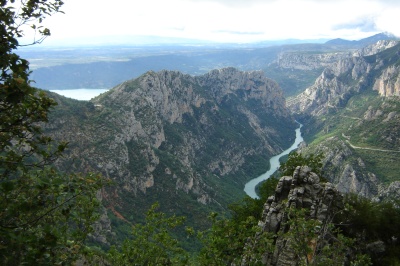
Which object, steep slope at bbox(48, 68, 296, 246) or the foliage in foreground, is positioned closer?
the foliage in foreground

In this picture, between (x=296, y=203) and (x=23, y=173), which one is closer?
(x=23, y=173)

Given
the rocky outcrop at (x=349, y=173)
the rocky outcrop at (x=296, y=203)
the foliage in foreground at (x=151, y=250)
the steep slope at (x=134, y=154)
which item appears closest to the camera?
the foliage in foreground at (x=151, y=250)

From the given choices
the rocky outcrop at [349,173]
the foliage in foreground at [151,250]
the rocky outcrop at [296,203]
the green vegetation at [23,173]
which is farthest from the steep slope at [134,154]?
the green vegetation at [23,173]

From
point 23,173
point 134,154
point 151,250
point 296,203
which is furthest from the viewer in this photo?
point 134,154

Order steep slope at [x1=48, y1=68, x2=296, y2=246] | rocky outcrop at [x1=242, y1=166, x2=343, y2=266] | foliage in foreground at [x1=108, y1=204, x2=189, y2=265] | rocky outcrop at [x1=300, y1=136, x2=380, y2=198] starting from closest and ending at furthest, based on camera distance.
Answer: foliage in foreground at [x1=108, y1=204, x2=189, y2=265]
rocky outcrop at [x1=242, y1=166, x2=343, y2=266]
steep slope at [x1=48, y1=68, x2=296, y2=246]
rocky outcrop at [x1=300, y1=136, x2=380, y2=198]

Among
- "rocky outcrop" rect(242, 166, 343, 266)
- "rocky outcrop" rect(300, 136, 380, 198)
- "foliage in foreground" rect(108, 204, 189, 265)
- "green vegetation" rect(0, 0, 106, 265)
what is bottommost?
"rocky outcrop" rect(300, 136, 380, 198)

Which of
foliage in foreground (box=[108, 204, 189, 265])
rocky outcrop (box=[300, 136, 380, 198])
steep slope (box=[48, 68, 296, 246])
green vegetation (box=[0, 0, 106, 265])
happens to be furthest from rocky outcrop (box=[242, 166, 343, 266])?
rocky outcrop (box=[300, 136, 380, 198])

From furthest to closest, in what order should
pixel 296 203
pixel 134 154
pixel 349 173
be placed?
pixel 349 173
pixel 134 154
pixel 296 203

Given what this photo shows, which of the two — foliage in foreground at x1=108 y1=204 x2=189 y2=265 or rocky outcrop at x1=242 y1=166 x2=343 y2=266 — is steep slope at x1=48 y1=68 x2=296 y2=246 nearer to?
rocky outcrop at x1=242 y1=166 x2=343 y2=266

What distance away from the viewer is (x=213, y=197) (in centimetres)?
13888

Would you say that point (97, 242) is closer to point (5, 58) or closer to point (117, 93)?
point (5, 58)

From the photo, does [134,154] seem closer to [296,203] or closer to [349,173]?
[296,203]

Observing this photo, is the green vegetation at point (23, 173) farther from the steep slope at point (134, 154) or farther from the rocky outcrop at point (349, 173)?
the rocky outcrop at point (349, 173)

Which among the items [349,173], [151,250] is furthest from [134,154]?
[151,250]
